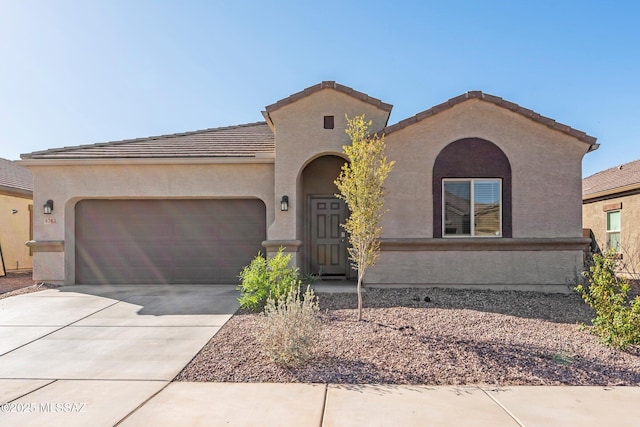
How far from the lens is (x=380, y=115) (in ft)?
33.4

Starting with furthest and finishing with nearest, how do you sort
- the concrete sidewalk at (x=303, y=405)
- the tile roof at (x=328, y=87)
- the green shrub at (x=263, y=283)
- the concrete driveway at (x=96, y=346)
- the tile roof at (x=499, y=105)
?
the tile roof at (x=328, y=87) < the tile roof at (x=499, y=105) < the green shrub at (x=263, y=283) < the concrete driveway at (x=96, y=346) < the concrete sidewalk at (x=303, y=405)

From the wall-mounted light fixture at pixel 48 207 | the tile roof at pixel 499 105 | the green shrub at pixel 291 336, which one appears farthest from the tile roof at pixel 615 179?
the wall-mounted light fixture at pixel 48 207

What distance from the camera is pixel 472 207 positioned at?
32.0 ft

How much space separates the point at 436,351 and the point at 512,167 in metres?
6.05

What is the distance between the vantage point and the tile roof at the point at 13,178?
1469cm

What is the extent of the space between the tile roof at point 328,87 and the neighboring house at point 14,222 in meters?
11.1

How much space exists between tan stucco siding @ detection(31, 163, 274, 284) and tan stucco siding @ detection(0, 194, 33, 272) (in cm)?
501

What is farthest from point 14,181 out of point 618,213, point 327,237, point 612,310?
point 618,213

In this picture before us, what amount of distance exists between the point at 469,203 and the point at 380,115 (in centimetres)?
314

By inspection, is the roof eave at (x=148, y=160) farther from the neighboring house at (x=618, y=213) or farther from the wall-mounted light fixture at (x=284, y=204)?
the neighboring house at (x=618, y=213)

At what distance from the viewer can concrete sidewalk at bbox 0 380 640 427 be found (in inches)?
151

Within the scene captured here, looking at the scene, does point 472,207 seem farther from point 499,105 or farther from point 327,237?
point 327,237

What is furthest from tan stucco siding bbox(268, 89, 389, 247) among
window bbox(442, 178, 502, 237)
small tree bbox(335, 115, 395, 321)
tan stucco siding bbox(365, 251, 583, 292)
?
small tree bbox(335, 115, 395, 321)

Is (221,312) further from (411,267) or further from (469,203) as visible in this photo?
(469,203)
